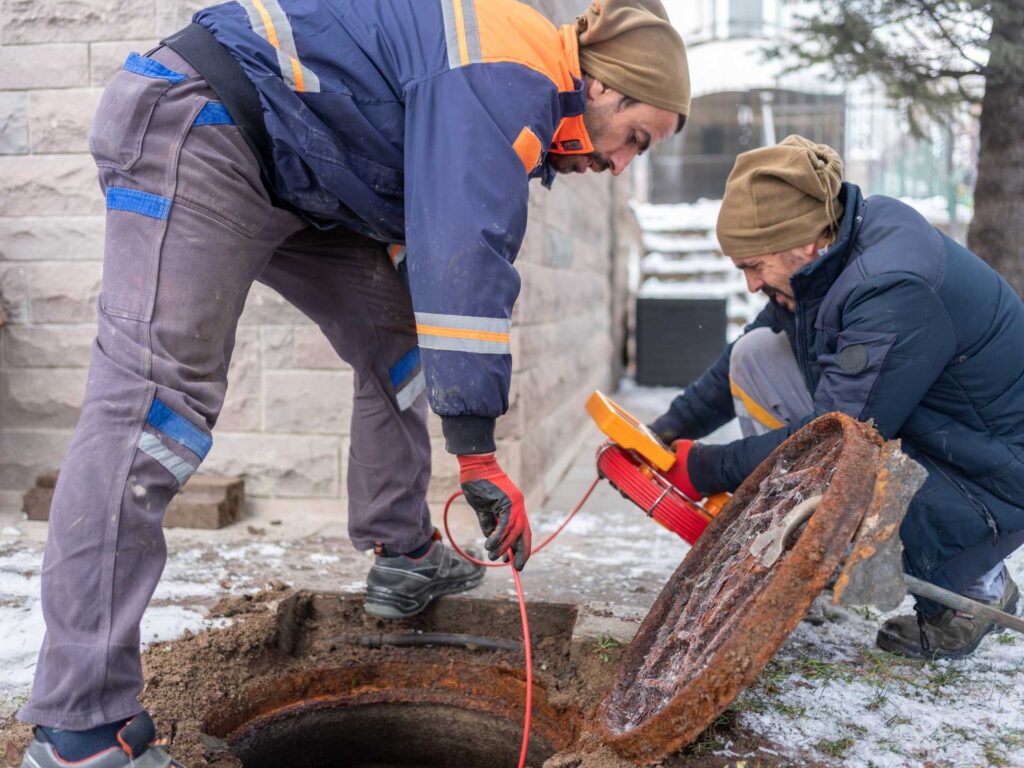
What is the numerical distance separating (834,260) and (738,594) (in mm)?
856

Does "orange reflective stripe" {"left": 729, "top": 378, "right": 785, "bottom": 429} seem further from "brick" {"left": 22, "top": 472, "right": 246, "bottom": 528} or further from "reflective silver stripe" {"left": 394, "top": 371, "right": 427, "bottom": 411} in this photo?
"brick" {"left": 22, "top": 472, "right": 246, "bottom": 528}

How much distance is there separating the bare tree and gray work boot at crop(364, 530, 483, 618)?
13.6ft

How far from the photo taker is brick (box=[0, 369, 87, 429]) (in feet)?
11.7

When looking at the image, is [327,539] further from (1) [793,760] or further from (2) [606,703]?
(1) [793,760]

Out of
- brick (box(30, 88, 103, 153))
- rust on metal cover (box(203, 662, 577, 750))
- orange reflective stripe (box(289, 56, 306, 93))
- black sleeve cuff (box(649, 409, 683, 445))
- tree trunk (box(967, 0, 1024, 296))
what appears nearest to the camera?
orange reflective stripe (box(289, 56, 306, 93))

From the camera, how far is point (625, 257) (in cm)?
905

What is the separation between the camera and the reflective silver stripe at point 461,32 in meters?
1.65

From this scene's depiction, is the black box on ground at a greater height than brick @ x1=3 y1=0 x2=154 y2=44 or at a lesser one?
lesser

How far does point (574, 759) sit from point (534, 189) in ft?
8.21

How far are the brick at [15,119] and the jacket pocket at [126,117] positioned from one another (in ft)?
7.15

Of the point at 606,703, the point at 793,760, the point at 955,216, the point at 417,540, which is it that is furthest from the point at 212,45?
the point at 955,216

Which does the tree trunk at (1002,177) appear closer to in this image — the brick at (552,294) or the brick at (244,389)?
the brick at (552,294)

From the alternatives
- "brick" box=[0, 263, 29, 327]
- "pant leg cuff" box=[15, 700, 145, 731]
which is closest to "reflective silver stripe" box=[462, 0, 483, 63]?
"pant leg cuff" box=[15, 700, 145, 731]

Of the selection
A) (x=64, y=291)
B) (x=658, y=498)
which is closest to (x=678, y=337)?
(x=64, y=291)
